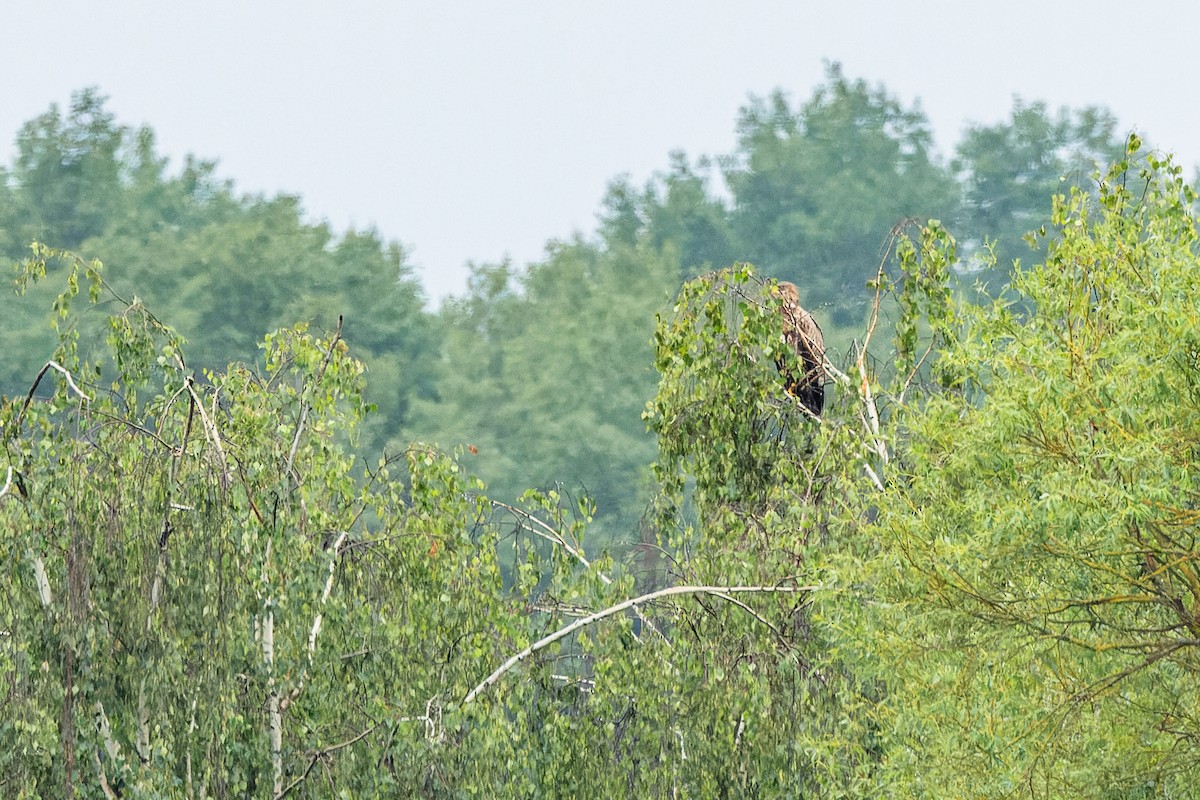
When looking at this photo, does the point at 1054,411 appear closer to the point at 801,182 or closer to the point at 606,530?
the point at 606,530

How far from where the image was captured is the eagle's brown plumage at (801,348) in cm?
1151

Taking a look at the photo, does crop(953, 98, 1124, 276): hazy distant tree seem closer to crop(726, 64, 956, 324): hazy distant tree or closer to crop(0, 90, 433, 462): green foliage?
crop(726, 64, 956, 324): hazy distant tree

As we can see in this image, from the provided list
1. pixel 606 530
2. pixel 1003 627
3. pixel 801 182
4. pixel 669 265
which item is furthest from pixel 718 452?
pixel 801 182

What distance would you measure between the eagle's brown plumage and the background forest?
161 millimetres

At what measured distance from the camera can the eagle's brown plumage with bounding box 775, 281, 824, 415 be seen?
11508mm

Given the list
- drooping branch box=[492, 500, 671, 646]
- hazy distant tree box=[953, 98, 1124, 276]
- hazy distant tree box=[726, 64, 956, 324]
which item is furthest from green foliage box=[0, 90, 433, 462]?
drooping branch box=[492, 500, 671, 646]

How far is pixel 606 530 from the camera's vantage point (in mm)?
37406

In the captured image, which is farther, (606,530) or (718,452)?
(606,530)

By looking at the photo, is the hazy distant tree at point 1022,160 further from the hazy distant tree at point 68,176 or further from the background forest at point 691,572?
the background forest at point 691,572

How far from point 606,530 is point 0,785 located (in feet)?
99.4

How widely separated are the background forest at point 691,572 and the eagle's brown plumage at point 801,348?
0.16 m

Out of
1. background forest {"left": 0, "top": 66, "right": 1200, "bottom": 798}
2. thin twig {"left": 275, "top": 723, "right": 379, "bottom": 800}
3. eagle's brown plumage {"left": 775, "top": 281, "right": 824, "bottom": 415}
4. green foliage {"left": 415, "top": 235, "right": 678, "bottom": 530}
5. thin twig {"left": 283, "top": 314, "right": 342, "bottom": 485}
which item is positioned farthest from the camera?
green foliage {"left": 415, "top": 235, "right": 678, "bottom": 530}

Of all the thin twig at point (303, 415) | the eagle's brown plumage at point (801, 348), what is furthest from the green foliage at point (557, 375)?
the thin twig at point (303, 415)

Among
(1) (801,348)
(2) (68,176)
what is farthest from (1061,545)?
(2) (68,176)
